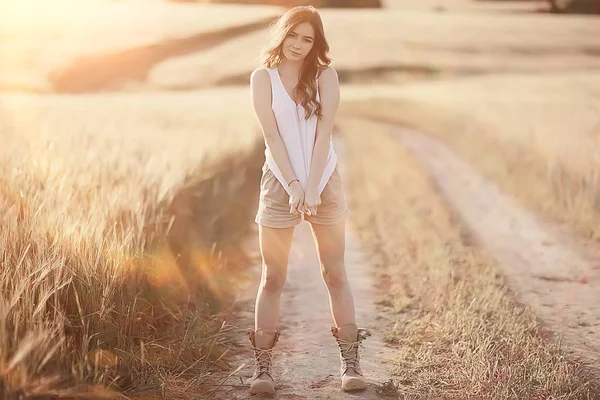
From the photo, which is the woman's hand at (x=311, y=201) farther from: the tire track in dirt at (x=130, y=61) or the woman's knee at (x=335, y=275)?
the tire track in dirt at (x=130, y=61)

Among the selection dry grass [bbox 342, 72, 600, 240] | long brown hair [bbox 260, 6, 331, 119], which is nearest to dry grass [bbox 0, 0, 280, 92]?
dry grass [bbox 342, 72, 600, 240]

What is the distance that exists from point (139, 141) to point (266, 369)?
3.81 metres

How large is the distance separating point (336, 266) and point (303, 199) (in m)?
0.34

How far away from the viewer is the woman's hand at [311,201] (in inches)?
119

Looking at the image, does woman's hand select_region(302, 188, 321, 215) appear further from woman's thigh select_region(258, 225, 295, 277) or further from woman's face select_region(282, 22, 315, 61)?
woman's face select_region(282, 22, 315, 61)

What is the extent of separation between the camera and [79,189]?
3.87 metres

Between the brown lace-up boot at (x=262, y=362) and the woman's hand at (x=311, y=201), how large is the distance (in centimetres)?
56

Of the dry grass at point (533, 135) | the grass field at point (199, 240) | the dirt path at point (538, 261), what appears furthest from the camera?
the dry grass at point (533, 135)

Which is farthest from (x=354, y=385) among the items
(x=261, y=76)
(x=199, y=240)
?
(x=199, y=240)

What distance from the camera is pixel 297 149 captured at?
3.13m

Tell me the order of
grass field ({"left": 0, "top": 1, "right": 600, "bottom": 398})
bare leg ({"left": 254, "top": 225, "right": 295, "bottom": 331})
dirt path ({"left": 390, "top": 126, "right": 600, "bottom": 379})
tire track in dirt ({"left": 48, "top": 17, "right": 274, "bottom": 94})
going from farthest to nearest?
tire track in dirt ({"left": 48, "top": 17, "right": 274, "bottom": 94}) → dirt path ({"left": 390, "top": 126, "right": 600, "bottom": 379}) → bare leg ({"left": 254, "top": 225, "right": 295, "bottom": 331}) → grass field ({"left": 0, "top": 1, "right": 600, "bottom": 398})

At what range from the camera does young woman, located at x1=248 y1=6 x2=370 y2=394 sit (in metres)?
3.08

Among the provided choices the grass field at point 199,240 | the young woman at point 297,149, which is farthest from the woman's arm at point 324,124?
the grass field at point 199,240

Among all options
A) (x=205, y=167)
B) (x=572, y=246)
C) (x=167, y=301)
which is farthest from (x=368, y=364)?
(x=572, y=246)
